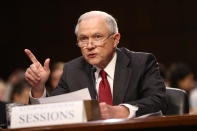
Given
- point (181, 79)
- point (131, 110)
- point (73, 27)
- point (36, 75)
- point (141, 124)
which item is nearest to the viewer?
point (141, 124)

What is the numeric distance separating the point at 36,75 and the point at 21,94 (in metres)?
2.52

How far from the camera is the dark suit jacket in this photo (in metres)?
2.60

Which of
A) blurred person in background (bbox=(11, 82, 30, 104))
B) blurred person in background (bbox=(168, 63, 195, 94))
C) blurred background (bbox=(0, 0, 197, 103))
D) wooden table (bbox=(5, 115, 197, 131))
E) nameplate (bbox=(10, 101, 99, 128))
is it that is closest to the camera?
wooden table (bbox=(5, 115, 197, 131))

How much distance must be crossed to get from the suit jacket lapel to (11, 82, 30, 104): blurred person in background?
7.64 ft

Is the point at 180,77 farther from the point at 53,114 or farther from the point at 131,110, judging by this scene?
the point at 53,114

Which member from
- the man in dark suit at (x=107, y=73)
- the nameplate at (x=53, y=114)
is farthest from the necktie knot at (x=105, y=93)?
the nameplate at (x=53, y=114)

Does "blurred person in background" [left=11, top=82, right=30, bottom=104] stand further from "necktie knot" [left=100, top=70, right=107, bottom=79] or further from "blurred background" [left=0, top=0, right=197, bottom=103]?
"blurred background" [left=0, top=0, right=197, bottom=103]

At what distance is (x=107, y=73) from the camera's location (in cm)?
273

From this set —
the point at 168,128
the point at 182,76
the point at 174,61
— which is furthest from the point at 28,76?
the point at 174,61

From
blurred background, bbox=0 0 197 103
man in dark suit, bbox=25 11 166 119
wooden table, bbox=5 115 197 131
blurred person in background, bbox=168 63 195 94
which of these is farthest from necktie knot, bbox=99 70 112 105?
blurred background, bbox=0 0 197 103

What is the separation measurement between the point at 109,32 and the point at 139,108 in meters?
0.53

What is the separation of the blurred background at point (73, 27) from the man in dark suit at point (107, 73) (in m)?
5.01

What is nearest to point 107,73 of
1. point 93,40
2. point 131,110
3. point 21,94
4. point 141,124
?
point 93,40

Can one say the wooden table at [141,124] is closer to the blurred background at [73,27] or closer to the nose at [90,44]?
the nose at [90,44]
